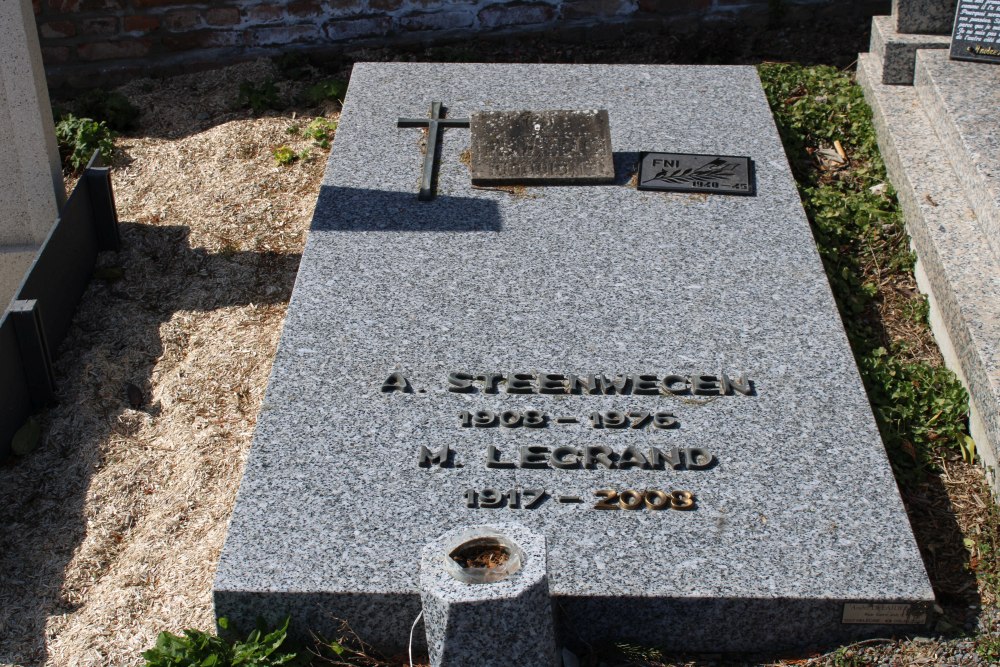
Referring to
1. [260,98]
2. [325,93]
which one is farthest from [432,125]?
[260,98]

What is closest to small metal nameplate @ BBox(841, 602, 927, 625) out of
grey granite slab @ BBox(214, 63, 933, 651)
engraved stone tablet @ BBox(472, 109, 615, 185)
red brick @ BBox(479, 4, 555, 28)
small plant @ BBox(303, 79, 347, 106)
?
grey granite slab @ BBox(214, 63, 933, 651)

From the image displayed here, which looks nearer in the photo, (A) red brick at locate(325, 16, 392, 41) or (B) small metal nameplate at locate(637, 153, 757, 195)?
(B) small metal nameplate at locate(637, 153, 757, 195)

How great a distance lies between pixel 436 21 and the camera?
586 centimetres

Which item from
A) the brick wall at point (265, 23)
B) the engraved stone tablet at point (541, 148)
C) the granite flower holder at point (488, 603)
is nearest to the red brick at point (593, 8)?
the brick wall at point (265, 23)

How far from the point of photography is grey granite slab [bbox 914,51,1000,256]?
4.14 metres

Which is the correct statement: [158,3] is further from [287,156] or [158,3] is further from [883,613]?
[883,613]

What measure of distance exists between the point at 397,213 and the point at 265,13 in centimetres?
208

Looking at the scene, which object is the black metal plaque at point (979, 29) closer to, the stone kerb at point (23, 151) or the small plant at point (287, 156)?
the small plant at point (287, 156)

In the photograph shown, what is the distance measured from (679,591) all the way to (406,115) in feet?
8.81

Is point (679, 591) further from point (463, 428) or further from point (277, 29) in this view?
point (277, 29)

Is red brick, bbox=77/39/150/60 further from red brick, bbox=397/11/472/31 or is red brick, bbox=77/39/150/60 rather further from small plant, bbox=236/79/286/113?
red brick, bbox=397/11/472/31

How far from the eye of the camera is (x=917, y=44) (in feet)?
16.6

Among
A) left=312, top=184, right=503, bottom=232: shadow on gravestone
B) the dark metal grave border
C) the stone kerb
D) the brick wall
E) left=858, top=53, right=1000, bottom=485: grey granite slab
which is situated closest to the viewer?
left=858, top=53, right=1000, bottom=485: grey granite slab

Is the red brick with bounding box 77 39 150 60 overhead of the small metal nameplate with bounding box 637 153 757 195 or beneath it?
beneath
